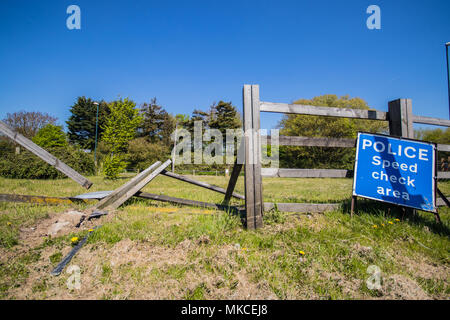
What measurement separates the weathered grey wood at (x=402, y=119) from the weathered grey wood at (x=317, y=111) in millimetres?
172

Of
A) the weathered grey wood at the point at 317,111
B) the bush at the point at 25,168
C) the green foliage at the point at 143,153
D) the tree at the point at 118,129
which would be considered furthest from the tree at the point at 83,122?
the weathered grey wood at the point at 317,111

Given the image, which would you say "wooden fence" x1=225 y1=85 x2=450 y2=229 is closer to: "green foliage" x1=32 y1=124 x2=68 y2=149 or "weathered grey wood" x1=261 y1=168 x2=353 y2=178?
"weathered grey wood" x1=261 y1=168 x2=353 y2=178

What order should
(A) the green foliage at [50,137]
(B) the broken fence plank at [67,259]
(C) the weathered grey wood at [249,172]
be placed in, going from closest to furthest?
(B) the broken fence plank at [67,259]
(C) the weathered grey wood at [249,172]
(A) the green foliage at [50,137]

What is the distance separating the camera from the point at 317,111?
3504 mm

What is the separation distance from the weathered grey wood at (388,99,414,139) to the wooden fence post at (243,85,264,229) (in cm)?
267

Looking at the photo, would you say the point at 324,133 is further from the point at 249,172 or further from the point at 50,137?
the point at 50,137

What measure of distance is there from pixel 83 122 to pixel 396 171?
2240 inches

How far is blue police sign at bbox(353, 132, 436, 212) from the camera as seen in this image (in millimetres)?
3266

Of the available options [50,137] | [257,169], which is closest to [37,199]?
[257,169]

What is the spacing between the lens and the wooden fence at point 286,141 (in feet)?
10.1

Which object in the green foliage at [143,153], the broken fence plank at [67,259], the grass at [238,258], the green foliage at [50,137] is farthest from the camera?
the green foliage at [50,137]

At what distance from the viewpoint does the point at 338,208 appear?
357cm

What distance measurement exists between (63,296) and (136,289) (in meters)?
0.55

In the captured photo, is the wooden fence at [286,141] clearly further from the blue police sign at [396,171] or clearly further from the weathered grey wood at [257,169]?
the blue police sign at [396,171]
